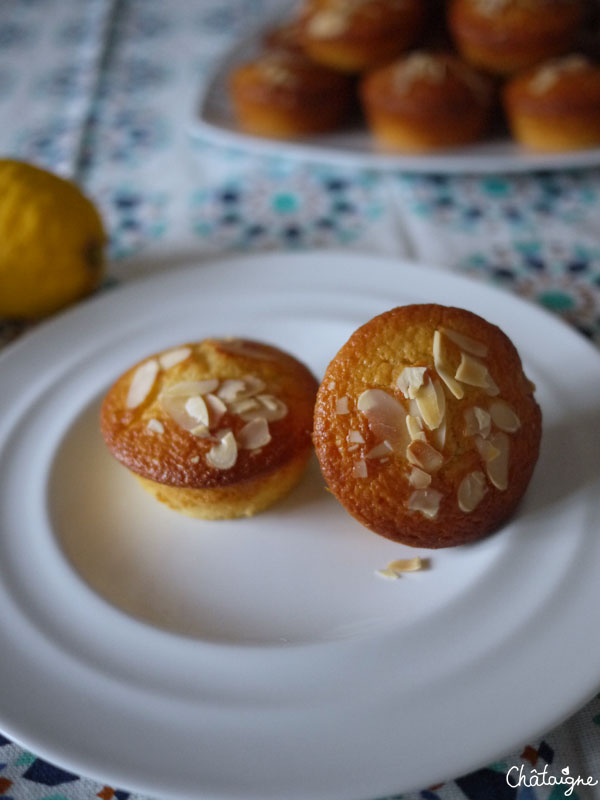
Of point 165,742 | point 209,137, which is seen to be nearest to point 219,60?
point 209,137

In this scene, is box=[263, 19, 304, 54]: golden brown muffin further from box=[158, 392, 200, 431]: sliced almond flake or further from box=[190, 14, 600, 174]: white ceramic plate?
box=[158, 392, 200, 431]: sliced almond flake

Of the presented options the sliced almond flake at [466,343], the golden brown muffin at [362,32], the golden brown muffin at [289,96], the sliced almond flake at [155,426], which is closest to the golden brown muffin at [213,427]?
the sliced almond flake at [155,426]

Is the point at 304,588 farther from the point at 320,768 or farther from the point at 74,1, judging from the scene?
the point at 74,1

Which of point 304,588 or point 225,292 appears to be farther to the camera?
point 225,292

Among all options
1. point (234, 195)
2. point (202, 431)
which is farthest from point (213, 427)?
point (234, 195)

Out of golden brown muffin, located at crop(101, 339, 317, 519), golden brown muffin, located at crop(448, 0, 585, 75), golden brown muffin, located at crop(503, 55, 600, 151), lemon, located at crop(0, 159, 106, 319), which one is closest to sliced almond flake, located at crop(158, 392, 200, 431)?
golden brown muffin, located at crop(101, 339, 317, 519)

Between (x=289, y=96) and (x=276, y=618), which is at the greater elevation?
(x=289, y=96)

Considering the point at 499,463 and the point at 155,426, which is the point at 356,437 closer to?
the point at 499,463
